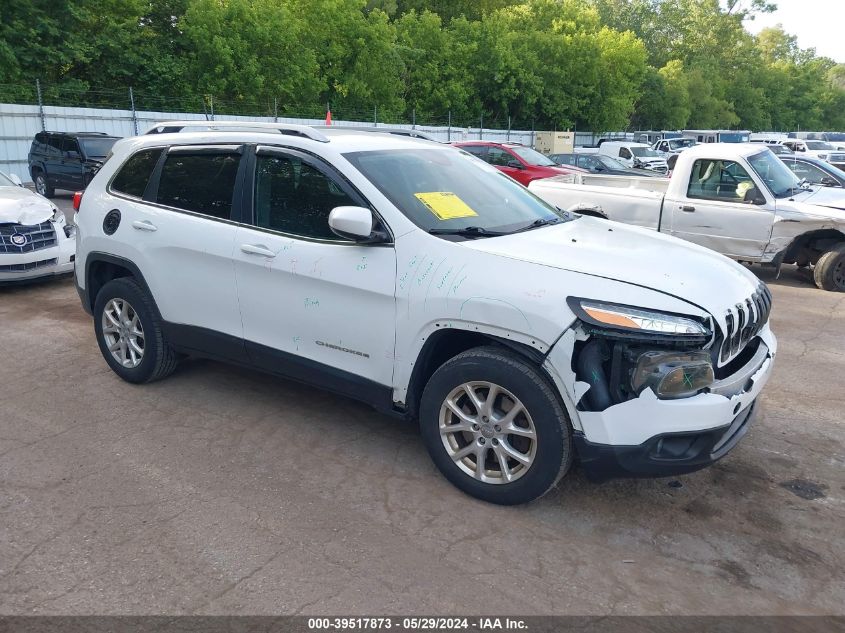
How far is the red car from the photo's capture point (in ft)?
51.5

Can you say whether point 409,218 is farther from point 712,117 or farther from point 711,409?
point 712,117

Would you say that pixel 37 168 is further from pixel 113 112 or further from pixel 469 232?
pixel 469 232

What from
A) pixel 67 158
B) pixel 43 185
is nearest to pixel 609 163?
pixel 67 158

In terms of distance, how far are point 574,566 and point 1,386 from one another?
4.37 meters

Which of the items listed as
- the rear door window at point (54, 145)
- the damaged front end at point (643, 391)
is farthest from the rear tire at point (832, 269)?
the rear door window at point (54, 145)

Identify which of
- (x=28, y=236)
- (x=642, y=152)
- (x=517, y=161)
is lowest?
(x=28, y=236)

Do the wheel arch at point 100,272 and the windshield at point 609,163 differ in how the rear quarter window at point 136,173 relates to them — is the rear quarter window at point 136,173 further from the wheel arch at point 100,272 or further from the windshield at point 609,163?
the windshield at point 609,163

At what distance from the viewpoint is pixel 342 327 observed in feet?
12.8

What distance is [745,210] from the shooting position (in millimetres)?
8688

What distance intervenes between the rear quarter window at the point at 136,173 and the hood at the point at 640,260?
8.70ft

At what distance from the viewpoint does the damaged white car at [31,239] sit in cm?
770

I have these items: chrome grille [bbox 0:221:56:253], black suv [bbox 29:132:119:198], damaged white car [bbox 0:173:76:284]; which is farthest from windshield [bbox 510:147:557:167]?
chrome grille [bbox 0:221:56:253]

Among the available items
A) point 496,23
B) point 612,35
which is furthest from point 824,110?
point 496,23

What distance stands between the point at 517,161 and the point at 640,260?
512 inches
